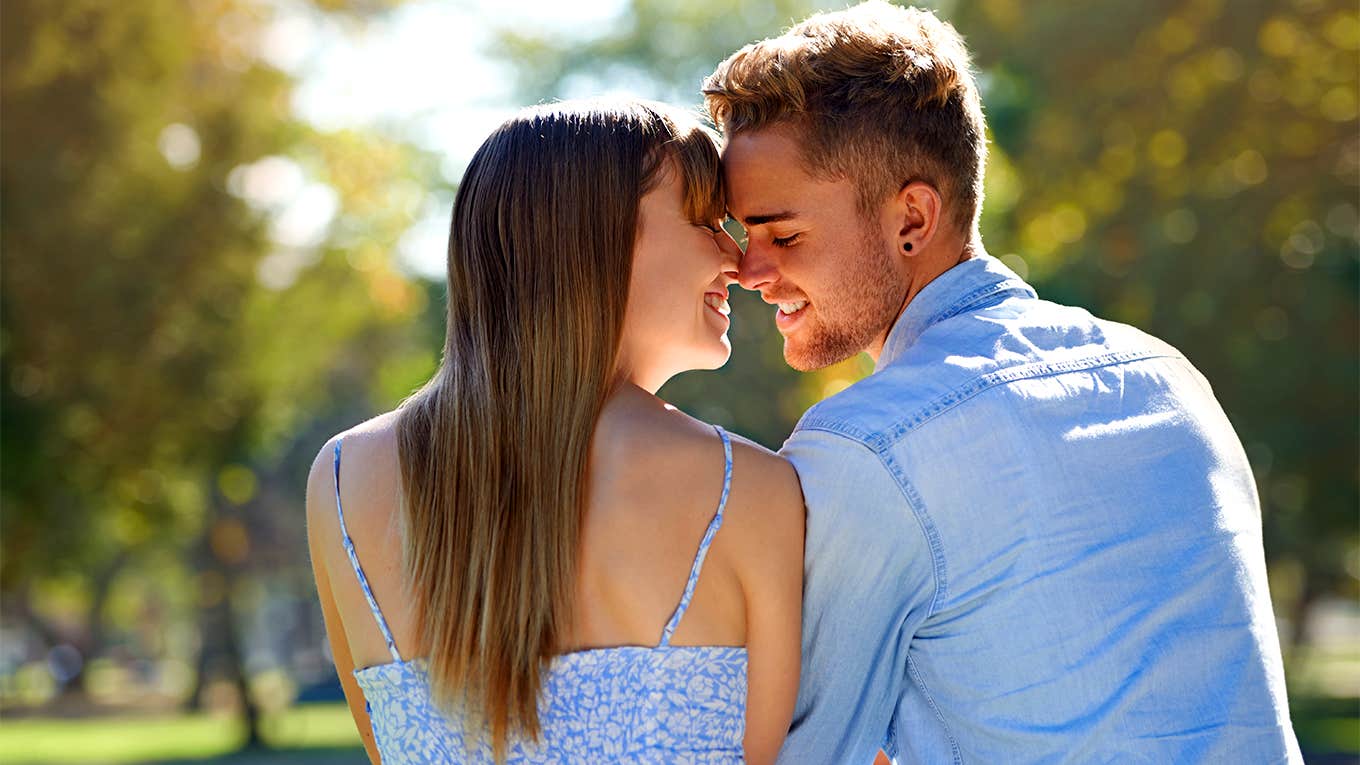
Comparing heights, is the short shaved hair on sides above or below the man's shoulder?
above

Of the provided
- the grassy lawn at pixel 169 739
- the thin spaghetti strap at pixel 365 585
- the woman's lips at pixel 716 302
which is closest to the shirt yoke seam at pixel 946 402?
the woman's lips at pixel 716 302

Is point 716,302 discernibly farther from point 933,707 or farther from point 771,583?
point 933,707

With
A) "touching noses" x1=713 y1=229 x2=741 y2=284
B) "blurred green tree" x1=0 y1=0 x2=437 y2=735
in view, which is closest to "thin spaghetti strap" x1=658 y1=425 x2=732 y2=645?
"touching noses" x1=713 y1=229 x2=741 y2=284

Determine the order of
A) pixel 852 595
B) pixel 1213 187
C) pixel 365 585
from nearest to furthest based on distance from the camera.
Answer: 1. pixel 852 595
2. pixel 365 585
3. pixel 1213 187

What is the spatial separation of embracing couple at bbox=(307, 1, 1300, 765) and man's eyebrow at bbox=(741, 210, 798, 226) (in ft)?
1.21

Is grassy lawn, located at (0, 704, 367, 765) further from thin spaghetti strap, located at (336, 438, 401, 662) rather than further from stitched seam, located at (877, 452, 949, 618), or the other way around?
stitched seam, located at (877, 452, 949, 618)

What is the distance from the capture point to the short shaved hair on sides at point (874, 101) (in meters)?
2.92

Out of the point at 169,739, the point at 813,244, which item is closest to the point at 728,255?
the point at 813,244

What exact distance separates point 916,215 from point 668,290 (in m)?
0.59

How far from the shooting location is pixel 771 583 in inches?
93.7

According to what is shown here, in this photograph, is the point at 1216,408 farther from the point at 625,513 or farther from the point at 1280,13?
the point at 1280,13

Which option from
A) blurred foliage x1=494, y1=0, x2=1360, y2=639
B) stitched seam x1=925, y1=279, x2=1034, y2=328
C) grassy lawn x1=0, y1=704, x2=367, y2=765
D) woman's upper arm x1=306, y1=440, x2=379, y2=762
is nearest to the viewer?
woman's upper arm x1=306, y1=440, x2=379, y2=762

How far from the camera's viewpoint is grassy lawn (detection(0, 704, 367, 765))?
20812mm

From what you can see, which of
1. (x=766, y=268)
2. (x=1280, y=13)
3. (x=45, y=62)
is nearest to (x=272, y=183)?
(x=45, y=62)
